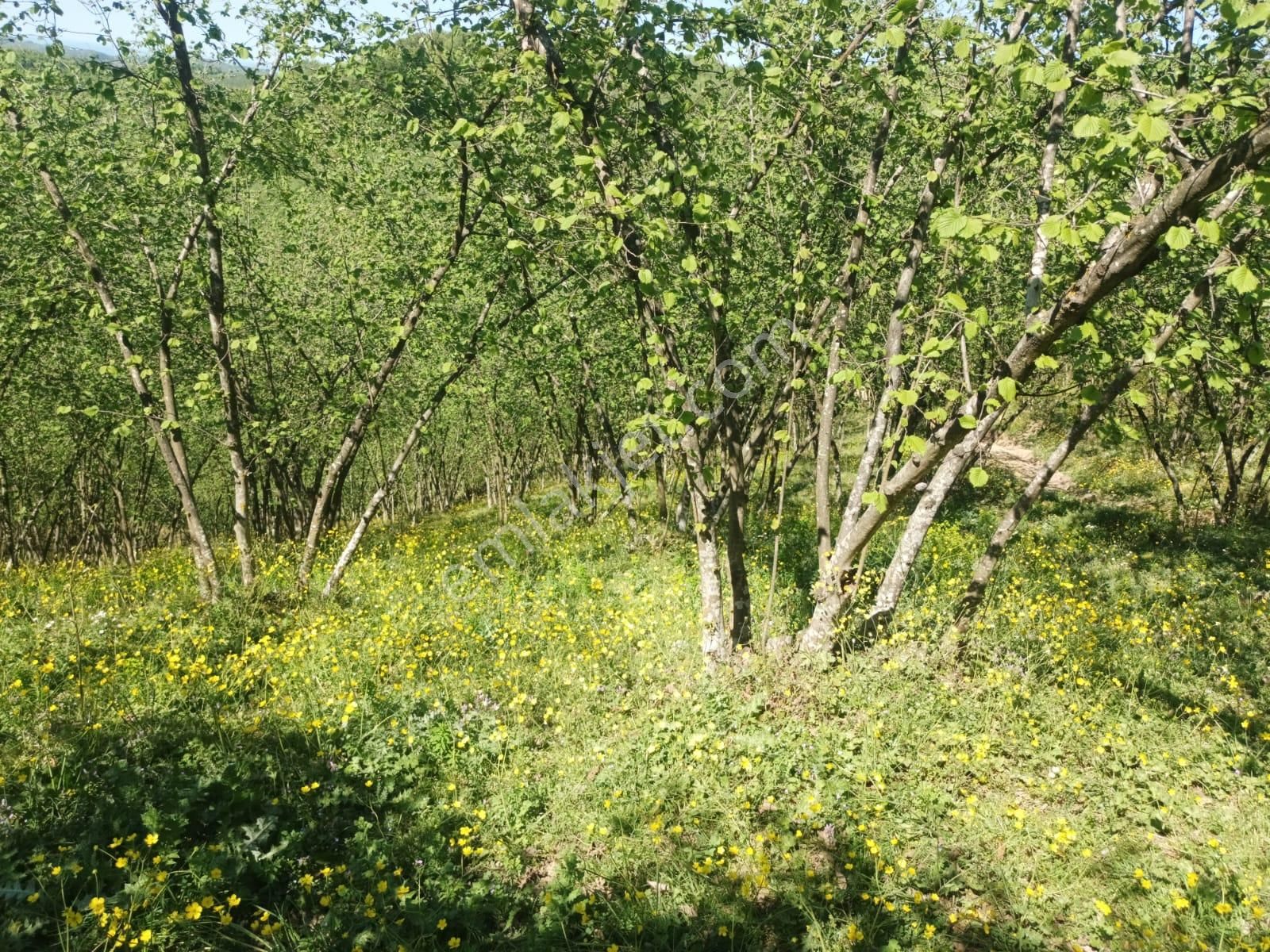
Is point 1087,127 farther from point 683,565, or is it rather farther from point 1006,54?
point 683,565

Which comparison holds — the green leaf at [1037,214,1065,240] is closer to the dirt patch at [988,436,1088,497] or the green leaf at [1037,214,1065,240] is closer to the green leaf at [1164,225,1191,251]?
the green leaf at [1164,225,1191,251]

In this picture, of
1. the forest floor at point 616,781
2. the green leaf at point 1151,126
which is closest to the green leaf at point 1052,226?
the green leaf at point 1151,126

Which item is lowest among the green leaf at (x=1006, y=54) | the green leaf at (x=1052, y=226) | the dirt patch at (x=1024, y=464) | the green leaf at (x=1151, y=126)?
the dirt patch at (x=1024, y=464)

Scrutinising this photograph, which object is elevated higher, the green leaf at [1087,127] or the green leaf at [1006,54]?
the green leaf at [1006,54]

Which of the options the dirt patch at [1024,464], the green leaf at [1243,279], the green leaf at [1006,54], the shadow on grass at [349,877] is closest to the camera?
the green leaf at [1243,279]

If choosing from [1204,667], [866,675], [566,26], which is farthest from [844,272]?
[1204,667]

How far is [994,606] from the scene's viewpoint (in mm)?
8625

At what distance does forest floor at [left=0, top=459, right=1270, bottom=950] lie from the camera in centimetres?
410

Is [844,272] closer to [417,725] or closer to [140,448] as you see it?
[417,725]

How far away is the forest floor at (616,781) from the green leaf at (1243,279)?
3.54 m

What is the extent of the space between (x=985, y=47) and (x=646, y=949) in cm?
725

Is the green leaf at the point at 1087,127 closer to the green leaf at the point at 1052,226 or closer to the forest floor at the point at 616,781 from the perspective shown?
the green leaf at the point at 1052,226

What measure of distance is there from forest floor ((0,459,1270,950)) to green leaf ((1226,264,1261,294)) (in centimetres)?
354

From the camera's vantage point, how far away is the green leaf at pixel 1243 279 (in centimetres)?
294
